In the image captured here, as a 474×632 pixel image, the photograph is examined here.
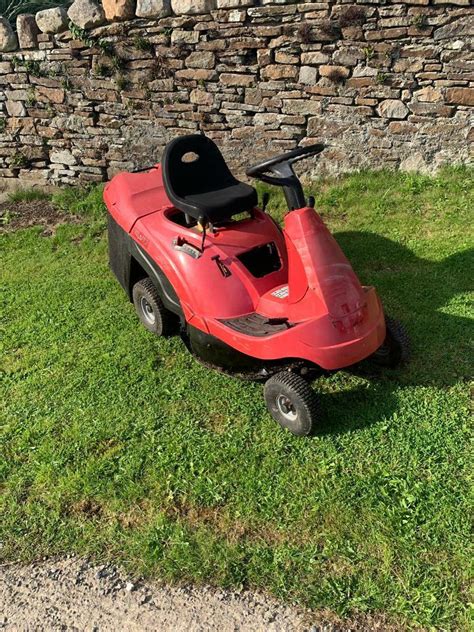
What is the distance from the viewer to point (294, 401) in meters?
2.83

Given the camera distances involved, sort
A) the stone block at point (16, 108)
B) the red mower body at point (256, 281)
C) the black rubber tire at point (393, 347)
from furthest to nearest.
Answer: the stone block at point (16, 108) → the black rubber tire at point (393, 347) → the red mower body at point (256, 281)

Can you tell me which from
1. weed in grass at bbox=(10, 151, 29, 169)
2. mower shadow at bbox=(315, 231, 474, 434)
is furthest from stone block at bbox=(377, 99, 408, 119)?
weed in grass at bbox=(10, 151, 29, 169)

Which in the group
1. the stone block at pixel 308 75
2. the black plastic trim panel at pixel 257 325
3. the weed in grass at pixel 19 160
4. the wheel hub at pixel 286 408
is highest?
the stone block at pixel 308 75

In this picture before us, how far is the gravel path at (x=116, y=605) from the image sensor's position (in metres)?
2.22

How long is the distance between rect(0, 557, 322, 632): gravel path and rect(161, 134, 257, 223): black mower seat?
199cm

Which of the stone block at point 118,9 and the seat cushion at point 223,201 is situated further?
the stone block at point 118,9

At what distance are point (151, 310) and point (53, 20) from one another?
3.72 meters

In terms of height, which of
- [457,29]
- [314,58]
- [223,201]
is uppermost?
[457,29]

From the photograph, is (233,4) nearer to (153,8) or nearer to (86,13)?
(153,8)

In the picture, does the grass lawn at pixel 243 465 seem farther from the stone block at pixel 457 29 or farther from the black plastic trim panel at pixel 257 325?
the stone block at pixel 457 29

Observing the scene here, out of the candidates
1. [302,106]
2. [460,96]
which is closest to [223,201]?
[302,106]

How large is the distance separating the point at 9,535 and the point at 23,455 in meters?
0.51

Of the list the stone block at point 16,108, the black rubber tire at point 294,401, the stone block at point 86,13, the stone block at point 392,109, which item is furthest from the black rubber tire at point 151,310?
the stone block at point 16,108

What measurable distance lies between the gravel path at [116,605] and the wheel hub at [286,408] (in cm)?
95
